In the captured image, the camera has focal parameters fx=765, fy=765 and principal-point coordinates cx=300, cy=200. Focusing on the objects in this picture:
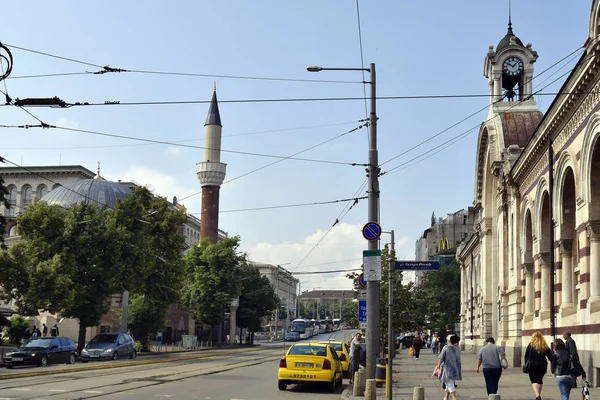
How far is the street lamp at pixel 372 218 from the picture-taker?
18.7 m

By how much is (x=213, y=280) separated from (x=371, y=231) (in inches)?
2138

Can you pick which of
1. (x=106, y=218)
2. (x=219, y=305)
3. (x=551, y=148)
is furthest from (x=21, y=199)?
(x=551, y=148)

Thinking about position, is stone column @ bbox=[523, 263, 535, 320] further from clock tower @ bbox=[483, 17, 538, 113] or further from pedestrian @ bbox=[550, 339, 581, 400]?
pedestrian @ bbox=[550, 339, 581, 400]

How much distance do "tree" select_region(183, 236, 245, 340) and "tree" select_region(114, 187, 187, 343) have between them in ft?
52.3

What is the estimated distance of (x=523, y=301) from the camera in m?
35.2

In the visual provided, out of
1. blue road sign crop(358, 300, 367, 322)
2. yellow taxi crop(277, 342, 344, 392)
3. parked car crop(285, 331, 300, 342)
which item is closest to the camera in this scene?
yellow taxi crop(277, 342, 344, 392)

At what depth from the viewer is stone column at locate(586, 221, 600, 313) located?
73.5 ft

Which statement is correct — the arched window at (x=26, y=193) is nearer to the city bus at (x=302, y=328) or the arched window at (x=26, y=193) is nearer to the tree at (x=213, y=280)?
the city bus at (x=302, y=328)

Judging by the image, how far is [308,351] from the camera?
22250mm

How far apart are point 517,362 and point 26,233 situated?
88.9ft

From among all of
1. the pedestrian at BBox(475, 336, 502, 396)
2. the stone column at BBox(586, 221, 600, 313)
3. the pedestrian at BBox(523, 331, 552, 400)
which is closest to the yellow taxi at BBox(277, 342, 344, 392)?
the pedestrian at BBox(475, 336, 502, 396)

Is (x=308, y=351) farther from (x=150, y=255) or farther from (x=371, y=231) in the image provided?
(x=150, y=255)

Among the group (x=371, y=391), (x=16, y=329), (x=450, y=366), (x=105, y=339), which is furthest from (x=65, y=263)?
(x=450, y=366)

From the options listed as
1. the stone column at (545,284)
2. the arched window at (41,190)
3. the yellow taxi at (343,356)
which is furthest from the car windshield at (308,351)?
the arched window at (41,190)
